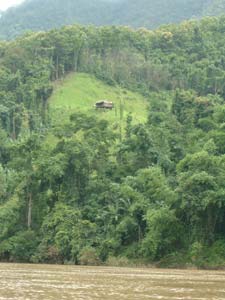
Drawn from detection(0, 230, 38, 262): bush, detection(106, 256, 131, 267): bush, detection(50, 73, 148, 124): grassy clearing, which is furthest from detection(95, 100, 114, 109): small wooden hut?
detection(106, 256, 131, 267): bush

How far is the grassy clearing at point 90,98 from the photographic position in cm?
10688

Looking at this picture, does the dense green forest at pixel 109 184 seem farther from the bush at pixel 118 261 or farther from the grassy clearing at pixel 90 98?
the grassy clearing at pixel 90 98

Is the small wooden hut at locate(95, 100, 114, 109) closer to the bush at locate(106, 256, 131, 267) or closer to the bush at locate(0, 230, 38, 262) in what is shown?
the bush at locate(0, 230, 38, 262)

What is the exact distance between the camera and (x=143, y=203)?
62.3 meters

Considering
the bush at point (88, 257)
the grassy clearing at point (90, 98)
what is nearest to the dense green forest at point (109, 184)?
the bush at point (88, 257)

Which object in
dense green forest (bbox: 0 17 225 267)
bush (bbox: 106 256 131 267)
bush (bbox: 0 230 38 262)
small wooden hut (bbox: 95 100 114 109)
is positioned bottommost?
bush (bbox: 106 256 131 267)

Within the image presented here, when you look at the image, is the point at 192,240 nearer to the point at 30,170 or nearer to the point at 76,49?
the point at 30,170

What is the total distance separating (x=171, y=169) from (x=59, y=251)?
17.9 m

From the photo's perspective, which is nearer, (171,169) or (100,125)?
(171,169)

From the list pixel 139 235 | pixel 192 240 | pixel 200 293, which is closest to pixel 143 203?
pixel 139 235

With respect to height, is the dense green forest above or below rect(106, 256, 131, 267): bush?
above

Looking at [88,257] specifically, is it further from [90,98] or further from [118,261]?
[90,98]

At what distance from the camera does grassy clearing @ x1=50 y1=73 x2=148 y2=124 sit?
10688 centimetres

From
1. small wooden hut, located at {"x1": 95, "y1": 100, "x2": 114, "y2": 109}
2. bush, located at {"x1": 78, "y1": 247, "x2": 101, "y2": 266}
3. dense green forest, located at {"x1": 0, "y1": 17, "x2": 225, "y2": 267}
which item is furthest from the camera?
small wooden hut, located at {"x1": 95, "y1": 100, "x2": 114, "y2": 109}
